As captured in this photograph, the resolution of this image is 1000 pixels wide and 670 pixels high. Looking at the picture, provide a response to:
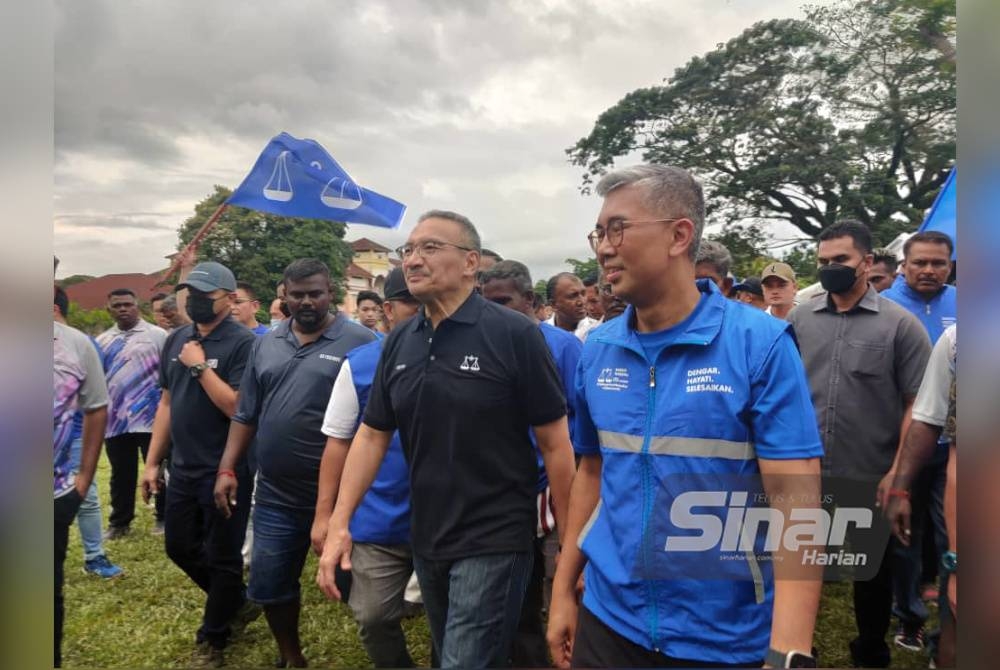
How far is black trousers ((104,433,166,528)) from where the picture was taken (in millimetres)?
2430

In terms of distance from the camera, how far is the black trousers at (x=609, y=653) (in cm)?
157

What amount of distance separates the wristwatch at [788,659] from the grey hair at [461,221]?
134 cm

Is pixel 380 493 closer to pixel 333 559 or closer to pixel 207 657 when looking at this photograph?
pixel 333 559

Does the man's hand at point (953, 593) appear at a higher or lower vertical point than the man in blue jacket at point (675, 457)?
lower

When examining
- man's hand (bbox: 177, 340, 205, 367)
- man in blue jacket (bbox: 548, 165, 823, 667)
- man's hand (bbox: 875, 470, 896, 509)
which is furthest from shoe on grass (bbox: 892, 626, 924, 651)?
man's hand (bbox: 177, 340, 205, 367)

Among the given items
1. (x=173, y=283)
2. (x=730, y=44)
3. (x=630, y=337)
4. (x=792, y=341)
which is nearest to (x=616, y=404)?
(x=630, y=337)

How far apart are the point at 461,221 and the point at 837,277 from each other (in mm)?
1205

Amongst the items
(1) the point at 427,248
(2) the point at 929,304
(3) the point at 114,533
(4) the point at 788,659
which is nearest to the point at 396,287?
(1) the point at 427,248

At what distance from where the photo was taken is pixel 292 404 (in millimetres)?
2607

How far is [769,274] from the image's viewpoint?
234 cm

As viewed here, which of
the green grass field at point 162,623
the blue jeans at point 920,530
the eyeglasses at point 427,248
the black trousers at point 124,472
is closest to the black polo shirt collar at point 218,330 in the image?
the black trousers at point 124,472

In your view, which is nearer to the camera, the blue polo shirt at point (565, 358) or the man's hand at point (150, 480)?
the blue polo shirt at point (565, 358)

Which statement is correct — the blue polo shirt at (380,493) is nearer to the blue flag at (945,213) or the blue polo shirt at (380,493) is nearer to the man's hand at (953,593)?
the man's hand at (953,593)

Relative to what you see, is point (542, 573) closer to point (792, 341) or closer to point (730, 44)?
point (792, 341)
